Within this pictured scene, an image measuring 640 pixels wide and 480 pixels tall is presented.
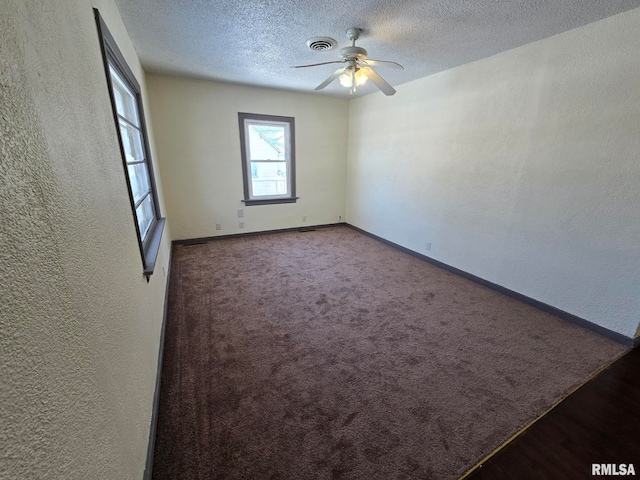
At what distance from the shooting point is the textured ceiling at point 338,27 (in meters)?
1.90

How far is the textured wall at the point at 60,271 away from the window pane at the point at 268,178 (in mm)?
3391

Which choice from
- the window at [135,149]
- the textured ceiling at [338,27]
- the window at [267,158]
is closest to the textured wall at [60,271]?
the window at [135,149]

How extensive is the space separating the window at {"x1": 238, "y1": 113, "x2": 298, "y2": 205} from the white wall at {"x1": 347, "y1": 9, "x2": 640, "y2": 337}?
6.42ft

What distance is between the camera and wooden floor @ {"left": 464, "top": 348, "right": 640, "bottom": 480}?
4.18ft

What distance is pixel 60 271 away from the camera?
64 centimetres

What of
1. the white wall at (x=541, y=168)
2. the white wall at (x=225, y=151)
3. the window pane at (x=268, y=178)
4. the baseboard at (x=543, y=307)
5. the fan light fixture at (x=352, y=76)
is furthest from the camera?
the window pane at (x=268, y=178)

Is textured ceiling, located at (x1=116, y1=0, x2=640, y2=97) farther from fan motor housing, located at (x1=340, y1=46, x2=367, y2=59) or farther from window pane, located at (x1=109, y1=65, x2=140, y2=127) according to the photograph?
window pane, located at (x1=109, y1=65, x2=140, y2=127)

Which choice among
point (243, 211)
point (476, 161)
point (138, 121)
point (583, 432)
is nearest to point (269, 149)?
point (243, 211)

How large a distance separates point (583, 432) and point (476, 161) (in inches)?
99.5

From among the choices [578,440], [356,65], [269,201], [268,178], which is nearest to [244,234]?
[269,201]

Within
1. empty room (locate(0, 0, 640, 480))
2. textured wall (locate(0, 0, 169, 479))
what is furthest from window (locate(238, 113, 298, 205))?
textured wall (locate(0, 0, 169, 479))

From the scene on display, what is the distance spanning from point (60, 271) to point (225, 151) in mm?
3994

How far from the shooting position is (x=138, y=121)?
2.78 metres

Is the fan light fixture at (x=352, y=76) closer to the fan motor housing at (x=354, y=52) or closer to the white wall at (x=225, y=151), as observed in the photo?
the fan motor housing at (x=354, y=52)
